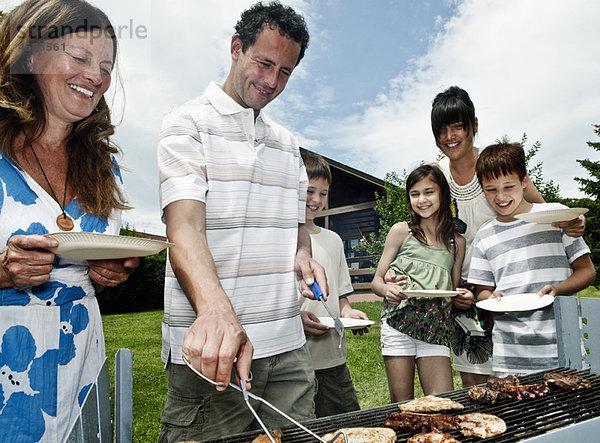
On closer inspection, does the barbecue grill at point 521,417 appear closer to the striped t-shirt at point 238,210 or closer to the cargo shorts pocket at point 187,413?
the cargo shorts pocket at point 187,413

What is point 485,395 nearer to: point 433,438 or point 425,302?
point 433,438

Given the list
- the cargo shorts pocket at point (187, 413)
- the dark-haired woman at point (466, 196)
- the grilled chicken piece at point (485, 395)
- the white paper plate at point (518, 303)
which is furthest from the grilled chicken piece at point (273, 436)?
the dark-haired woman at point (466, 196)

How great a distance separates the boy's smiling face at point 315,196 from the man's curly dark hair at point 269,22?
67.2 inches

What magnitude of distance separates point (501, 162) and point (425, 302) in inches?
43.7

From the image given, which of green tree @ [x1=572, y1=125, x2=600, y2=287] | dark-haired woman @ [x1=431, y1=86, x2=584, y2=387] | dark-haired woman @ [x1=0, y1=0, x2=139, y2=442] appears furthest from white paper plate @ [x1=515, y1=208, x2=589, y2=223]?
green tree @ [x1=572, y1=125, x2=600, y2=287]

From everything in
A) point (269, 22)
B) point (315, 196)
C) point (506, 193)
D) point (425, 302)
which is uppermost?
→ point (269, 22)

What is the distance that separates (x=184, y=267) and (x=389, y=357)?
2214 mm

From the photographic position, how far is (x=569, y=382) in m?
1.89

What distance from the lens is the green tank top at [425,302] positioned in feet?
9.87

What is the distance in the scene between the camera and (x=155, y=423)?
15.8ft

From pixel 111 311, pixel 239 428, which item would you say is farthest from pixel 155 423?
pixel 111 311

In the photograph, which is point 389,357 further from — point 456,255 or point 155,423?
point 155,423

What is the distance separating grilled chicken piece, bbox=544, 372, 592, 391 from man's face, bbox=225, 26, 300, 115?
190cm

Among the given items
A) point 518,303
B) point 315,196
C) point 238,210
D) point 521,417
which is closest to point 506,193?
point 518,303
